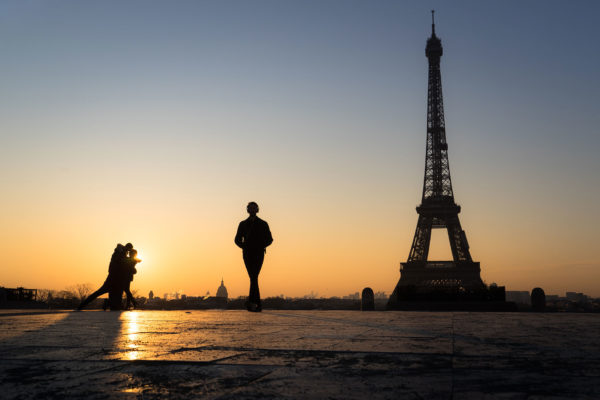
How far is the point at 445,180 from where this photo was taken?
67.2 metres

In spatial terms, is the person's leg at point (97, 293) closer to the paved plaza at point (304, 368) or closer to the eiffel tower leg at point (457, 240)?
the paved plaza at point (304, 368)

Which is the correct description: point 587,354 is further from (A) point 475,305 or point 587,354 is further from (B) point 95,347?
(A) point 475,305

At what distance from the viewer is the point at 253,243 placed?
34.8 ft

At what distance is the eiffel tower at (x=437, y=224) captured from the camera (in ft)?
199

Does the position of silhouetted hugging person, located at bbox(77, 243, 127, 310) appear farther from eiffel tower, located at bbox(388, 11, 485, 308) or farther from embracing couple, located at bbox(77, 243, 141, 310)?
eiffel tower, located at bbox(388, 11, 485, 308)

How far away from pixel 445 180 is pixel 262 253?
60.0m

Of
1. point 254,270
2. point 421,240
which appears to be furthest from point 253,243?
point 421,240

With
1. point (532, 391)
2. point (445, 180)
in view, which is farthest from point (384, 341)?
point (445, 180)

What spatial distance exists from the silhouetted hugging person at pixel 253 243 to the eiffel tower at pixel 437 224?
49.2 m

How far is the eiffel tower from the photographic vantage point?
6072 centimetres

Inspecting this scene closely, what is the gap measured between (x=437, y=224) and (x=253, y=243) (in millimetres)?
57887

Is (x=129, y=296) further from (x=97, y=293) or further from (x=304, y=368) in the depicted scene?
(x=304, y=368)

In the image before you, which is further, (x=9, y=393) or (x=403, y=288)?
(x=403, y=288)

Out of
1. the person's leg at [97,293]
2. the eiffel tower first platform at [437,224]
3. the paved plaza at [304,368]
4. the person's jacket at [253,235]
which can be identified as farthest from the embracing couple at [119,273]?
the eiffel tower first platform at [437,224]
